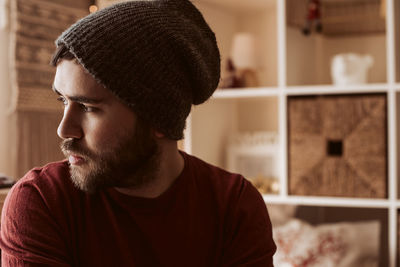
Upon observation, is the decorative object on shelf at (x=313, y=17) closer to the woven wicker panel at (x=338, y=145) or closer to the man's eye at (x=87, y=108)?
the woven wicker panel at (x=338, y=145)

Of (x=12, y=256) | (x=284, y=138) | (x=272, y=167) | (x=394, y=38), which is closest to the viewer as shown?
(x=12, y=256)

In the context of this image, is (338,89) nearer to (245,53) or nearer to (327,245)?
(245,53)

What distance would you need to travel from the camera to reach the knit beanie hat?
3.66 feet

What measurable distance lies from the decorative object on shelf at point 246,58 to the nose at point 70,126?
1.72 metres

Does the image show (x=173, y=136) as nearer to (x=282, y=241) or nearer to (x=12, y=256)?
(x=12, y=256)

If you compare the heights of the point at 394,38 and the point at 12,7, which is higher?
the point at 12,7

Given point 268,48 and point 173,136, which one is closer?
point 173,136

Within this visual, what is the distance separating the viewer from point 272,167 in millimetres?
2781

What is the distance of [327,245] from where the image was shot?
2404mm

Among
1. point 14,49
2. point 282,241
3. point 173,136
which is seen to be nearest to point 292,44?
A: point 282,241

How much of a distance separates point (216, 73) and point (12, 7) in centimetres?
145

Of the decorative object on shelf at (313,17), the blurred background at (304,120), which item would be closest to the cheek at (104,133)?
the blurred background at (304,120)

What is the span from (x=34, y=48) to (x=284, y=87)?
1173 mm

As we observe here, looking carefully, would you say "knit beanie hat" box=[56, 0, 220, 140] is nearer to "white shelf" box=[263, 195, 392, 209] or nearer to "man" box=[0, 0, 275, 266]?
"man" box=[0, 0, 275, 266]
